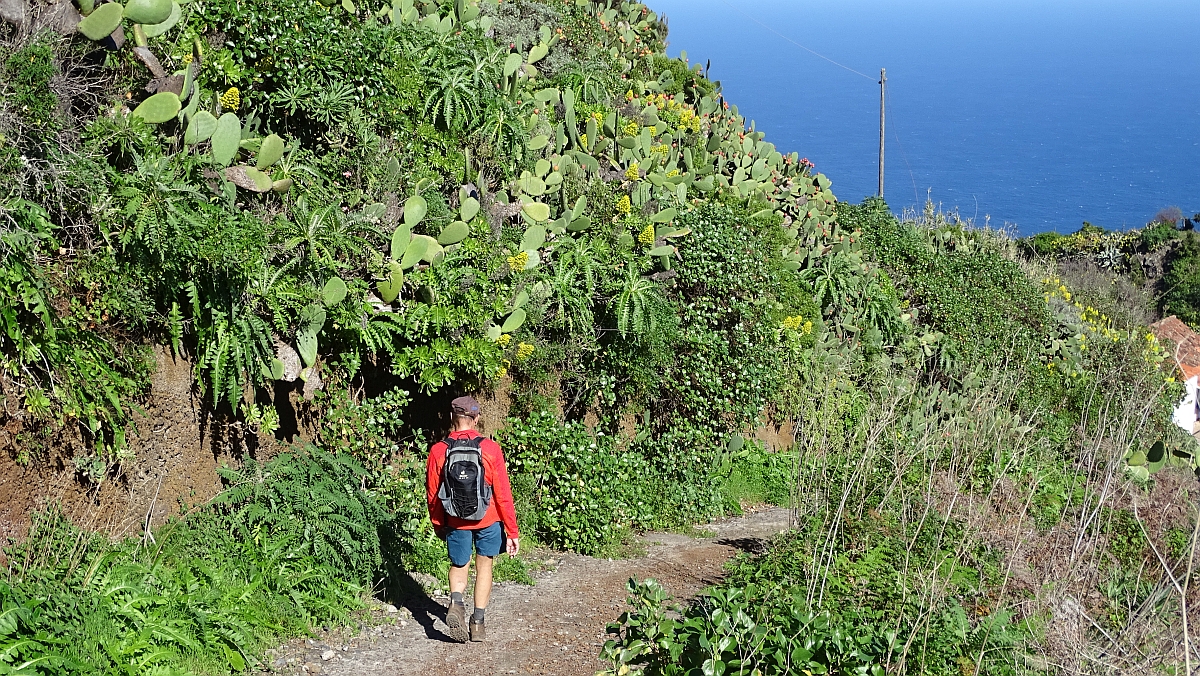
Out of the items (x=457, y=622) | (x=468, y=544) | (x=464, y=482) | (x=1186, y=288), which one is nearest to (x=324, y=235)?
(x=464, y=482)

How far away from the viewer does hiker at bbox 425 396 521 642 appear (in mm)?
5305

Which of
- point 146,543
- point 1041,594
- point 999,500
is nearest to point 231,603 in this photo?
point 146,543

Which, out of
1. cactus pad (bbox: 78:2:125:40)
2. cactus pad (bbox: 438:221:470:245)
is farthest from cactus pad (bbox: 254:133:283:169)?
cactus pad (bbox: 438:221:470:245)

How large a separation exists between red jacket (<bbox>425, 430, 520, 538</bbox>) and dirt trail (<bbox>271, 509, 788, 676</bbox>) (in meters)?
0.62

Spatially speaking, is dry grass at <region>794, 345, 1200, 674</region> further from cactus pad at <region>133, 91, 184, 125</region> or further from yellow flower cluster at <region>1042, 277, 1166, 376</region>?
yellow flower cluster at <region>1042, 277, 1166, 376</region>

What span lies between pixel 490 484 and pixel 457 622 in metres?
0.76

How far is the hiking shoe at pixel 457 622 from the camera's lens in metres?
5.49

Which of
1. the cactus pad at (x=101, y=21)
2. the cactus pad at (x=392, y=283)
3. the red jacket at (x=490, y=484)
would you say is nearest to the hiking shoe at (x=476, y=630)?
the red jacket at (x=490, y=484)

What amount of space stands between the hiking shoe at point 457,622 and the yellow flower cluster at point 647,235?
13.3 ft

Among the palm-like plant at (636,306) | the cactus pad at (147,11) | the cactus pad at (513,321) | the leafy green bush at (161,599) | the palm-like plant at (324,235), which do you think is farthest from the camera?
the palm-like plant at (636,306)

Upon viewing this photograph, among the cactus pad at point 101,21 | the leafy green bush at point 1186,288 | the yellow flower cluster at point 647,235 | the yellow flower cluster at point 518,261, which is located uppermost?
the leafy green bush at point 1186,288

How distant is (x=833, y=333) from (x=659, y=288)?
137 inches

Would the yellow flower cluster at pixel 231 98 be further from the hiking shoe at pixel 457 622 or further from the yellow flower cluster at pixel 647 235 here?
the hiking shoe at pixel 457 622

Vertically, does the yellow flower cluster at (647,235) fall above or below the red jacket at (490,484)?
above
